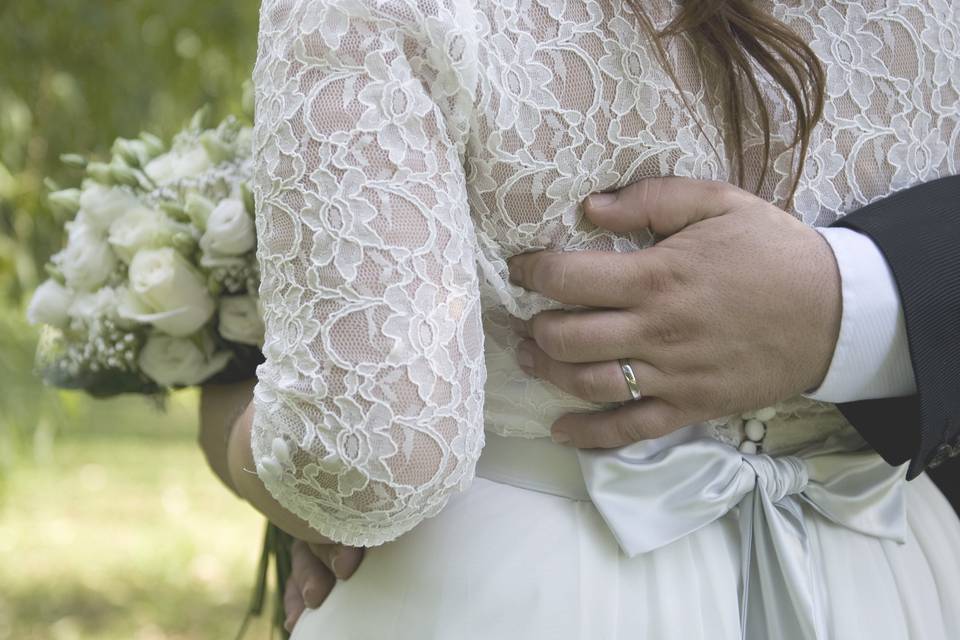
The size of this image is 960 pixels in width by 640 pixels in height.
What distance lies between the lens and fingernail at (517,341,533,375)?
1181 mm

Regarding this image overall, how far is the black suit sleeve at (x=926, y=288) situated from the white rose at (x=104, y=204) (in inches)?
49.4

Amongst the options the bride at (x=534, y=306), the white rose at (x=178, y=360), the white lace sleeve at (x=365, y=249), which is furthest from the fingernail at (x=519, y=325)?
the white rose at (x=178, y=360)

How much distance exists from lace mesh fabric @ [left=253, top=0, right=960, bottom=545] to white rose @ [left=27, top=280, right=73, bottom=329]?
3.04 feet

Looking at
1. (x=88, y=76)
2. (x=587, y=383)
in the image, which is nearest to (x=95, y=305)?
Result: (x=587, y=383)

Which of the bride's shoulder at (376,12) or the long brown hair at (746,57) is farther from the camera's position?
the long brown hair at (746,57)

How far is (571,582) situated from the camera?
116cm

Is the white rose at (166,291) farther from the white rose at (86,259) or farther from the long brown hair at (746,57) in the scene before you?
the long brown hair at (746,57)

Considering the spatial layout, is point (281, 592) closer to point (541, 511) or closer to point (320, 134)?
point (541, 511)

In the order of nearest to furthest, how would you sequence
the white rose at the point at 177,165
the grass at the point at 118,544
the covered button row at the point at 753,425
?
the covered button row at the point at 753,425, the white rose at the point at 177,165, the grass at the point at 118,544

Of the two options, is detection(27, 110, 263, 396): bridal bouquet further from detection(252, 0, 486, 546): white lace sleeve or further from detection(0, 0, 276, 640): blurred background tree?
detection(0, 0, 276, 640): blurred background tree

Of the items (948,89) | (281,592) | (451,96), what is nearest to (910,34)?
(948,89)

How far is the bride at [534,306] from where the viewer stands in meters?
0.93

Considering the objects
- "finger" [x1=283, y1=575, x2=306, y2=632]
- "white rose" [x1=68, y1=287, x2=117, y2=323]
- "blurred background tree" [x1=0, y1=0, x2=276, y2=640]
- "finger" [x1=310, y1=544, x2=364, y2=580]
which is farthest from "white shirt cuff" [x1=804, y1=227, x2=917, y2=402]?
"blurred background tree" [x1=0, y1=0, x2=276, y2=640]

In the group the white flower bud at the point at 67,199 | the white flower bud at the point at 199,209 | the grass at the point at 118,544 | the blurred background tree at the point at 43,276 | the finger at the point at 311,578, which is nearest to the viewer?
the finger at the point at 311,578
